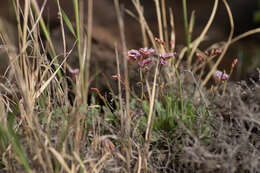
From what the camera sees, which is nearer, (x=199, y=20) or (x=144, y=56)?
(x=144, y=56)

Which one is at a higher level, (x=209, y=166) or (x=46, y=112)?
(x=46, y=112)

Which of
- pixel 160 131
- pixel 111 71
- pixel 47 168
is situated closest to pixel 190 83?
pixel 111 71

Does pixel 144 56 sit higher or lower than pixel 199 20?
lower

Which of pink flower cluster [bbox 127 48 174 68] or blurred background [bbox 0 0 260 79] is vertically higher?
blurred background [bbox 0 0 260 79]

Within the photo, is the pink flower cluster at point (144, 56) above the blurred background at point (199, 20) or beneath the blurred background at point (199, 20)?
beneath

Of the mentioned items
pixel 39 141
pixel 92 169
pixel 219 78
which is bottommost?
pixel 92 169

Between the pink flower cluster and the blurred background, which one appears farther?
the blurred background

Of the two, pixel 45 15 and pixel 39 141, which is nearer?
pixel 39 141

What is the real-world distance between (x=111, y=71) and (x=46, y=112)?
997 millimetres

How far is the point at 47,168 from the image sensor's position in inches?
42.5

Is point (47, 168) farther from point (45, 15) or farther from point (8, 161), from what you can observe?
point (45, 15)

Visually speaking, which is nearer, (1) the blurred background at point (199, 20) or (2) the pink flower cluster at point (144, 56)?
(2) the pink flower cluster at point (144, 56)

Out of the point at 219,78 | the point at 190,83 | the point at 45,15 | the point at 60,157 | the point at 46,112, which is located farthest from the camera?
the point at 45,15

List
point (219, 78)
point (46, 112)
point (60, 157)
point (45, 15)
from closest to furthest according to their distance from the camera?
point (60, 157)
point (46, 112)
point (219, 78)
point (45, 15)
